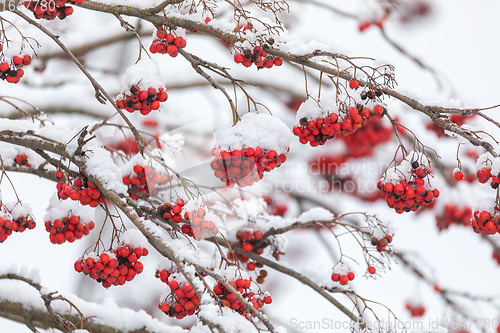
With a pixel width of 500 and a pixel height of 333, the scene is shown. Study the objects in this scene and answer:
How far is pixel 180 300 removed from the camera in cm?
196

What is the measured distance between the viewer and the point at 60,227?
2215 mm

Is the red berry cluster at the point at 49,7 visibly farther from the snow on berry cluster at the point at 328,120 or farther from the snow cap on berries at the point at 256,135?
the snow on berry cluster at the point at 328,120

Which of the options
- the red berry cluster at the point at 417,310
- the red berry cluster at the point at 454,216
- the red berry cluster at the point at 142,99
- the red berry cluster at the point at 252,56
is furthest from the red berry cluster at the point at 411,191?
the red berry cluster at the point at 417,310

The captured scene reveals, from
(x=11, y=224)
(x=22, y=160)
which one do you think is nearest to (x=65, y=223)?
(x=11, y=224)

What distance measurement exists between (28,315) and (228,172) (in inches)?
62.9

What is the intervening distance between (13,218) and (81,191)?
450 mm

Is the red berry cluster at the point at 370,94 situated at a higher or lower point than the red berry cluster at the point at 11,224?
higher

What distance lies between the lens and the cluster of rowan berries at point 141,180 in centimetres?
233

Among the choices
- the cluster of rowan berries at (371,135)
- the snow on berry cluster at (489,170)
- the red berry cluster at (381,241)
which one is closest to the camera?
the snow on berry cluster at (489,170)

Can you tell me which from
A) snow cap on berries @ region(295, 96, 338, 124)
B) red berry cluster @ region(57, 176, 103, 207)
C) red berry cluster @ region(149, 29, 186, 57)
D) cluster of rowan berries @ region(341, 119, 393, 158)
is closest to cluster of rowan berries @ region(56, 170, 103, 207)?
red berry cluster @ region(57, 176, 103, 207)

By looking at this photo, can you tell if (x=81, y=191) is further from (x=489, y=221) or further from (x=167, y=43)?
(x=489, y=221)

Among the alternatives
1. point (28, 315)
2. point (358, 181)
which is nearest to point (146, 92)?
point (28, 315)

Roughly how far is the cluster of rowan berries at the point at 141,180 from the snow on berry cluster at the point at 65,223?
0.27 metres

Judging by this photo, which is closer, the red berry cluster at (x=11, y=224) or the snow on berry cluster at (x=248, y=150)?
the snow on berry cluster at (x=248, y=150)
